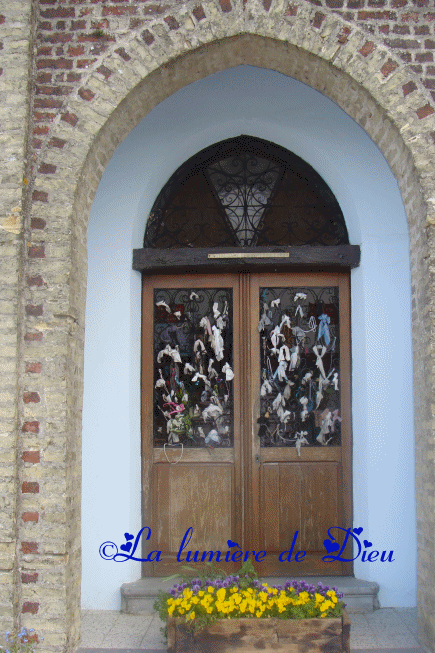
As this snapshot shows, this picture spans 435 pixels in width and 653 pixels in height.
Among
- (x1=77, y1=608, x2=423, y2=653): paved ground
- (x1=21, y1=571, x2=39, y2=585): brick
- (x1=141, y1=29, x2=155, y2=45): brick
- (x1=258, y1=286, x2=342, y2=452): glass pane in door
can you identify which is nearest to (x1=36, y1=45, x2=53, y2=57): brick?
(x1=141, y1=29, x2=155, y2=45): brick

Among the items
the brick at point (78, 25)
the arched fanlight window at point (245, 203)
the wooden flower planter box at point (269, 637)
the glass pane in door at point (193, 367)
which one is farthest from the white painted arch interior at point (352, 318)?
the brick at point (78, 25)

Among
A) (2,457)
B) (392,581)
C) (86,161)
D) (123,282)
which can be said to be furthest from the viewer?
(123,282)

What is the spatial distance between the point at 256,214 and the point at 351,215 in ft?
2.56

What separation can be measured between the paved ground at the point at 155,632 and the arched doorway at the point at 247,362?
488 mm

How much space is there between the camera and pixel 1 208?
325cm

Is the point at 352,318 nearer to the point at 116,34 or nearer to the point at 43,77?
the point at 116,34

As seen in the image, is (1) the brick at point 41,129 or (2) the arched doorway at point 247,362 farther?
(2) the arched doorway at point 247,362

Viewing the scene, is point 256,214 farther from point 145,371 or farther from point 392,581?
point 392,581

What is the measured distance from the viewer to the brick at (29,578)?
10.3 feet

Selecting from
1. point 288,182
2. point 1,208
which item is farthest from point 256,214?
point 1,208

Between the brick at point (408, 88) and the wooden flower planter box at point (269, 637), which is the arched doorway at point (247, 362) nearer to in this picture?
the wooden flower planter box at point (269, 637)

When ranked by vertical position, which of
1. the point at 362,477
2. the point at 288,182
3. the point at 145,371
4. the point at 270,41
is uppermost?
the point at 270,41

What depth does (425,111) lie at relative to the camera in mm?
3291

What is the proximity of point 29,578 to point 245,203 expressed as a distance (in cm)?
320
